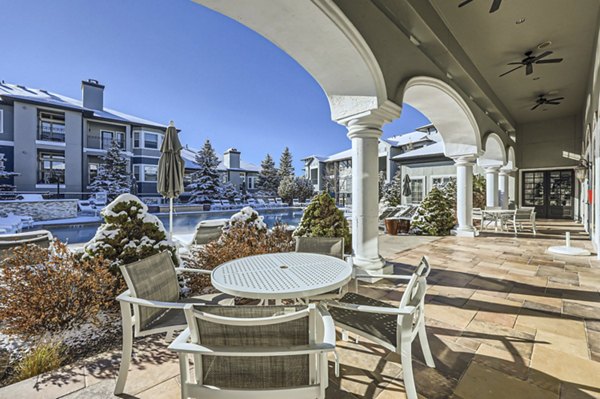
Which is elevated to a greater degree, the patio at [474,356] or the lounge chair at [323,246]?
the lounge chair at [323,246]

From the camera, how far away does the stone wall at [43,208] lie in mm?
13031

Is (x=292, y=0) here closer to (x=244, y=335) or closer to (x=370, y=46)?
(x=370, y=46)

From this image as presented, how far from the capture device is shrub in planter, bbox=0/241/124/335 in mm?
2518

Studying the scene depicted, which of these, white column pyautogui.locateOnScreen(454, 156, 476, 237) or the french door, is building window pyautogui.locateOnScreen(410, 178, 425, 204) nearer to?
the french door

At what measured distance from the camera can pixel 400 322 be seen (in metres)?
1.73

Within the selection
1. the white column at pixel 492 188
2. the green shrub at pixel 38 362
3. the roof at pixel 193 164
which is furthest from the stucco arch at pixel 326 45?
the roof at pixel 193 164

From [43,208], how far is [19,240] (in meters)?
12.7

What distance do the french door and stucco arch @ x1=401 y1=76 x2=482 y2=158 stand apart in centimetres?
885

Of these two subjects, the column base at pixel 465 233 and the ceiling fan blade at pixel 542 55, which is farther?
the column base at pixel 465 233

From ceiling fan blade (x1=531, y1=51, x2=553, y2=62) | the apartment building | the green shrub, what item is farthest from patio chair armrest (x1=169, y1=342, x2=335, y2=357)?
the apartment building

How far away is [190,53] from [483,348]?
11.4 meters

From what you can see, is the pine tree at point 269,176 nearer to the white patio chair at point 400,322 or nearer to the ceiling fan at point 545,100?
the ceiling fan at point 545,100

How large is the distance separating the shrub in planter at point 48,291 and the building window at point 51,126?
21.4 m

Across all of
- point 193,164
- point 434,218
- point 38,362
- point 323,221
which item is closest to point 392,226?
point 434,218
